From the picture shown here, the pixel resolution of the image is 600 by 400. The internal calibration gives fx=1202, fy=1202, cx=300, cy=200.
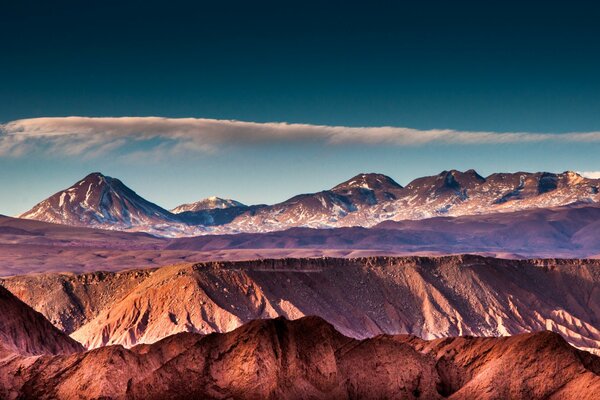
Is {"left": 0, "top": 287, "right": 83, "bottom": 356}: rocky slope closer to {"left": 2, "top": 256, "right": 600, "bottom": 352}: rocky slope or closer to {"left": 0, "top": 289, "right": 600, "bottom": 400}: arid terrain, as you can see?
{"left": 0, "top": 289, "right": 600, "bottom": 400}: arid terrain

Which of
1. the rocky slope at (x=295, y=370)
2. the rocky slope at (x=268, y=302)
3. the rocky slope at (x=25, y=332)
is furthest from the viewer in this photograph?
the rocky slope at (x=268, y=302)

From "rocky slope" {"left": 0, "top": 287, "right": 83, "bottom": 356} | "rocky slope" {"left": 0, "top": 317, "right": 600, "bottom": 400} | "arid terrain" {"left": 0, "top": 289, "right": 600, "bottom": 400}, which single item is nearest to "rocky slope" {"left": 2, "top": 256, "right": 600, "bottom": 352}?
"rocky slope" {"left": 0, "top": 287, "right": 83, "bottom": 356}

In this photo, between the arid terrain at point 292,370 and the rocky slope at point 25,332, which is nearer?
the arid terrain at point 292,370

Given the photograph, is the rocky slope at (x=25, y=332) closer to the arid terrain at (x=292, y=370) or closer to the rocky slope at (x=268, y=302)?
the arid terrain at (x=292, y=370)

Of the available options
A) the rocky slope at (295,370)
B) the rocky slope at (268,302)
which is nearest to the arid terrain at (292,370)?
the rocky slope at (295,370)

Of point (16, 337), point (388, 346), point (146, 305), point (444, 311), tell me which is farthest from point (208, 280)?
point (388, 346)

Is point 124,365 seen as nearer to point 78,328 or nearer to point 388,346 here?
point 388,346
